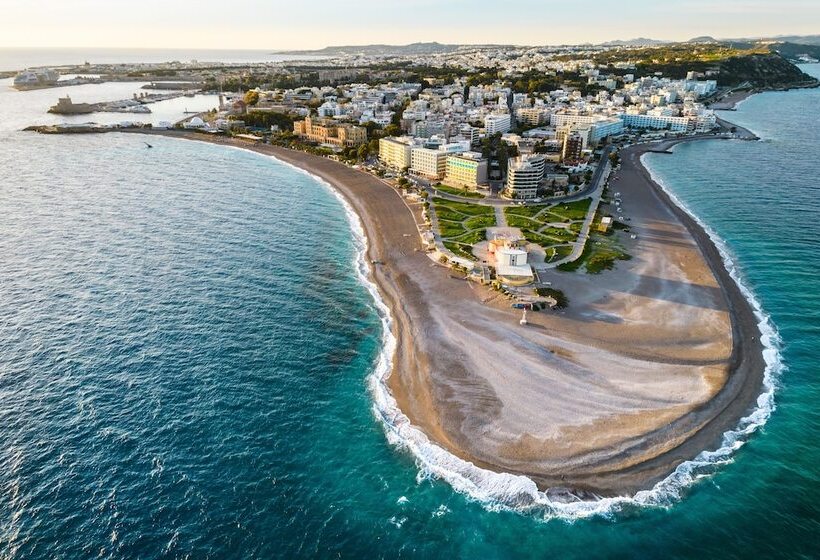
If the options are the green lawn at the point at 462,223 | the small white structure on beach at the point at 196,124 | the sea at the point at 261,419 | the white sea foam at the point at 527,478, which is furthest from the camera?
the small white structure on beach at the point at 196,124

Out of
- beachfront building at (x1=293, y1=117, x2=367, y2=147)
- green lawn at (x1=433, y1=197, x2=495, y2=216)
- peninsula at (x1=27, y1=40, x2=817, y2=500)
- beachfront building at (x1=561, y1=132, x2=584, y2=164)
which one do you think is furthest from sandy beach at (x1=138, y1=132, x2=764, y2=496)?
beachfront building at (x1=293, y1=117, x2=367, y2=147)

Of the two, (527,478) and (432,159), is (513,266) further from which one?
(432,159)

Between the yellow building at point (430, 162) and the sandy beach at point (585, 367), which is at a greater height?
the yellow building at point (430, 162)

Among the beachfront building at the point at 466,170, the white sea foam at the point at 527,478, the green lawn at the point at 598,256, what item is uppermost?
the beachfront building at the point at 466,170

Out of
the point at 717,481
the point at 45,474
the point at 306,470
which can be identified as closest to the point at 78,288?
the point at 45,474

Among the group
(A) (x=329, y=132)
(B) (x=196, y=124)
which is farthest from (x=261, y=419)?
(B) (x=196, y=124)

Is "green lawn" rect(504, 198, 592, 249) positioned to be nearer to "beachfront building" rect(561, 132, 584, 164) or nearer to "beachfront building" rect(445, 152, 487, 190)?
"beachfront building" rect(445, 152, 487, 190)

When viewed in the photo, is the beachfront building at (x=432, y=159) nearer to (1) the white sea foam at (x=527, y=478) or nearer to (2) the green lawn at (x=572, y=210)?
(2) the green lawn at (x=572, y=210)

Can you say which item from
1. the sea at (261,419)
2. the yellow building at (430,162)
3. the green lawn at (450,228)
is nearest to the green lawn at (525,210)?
the green lawn at (450,228)
